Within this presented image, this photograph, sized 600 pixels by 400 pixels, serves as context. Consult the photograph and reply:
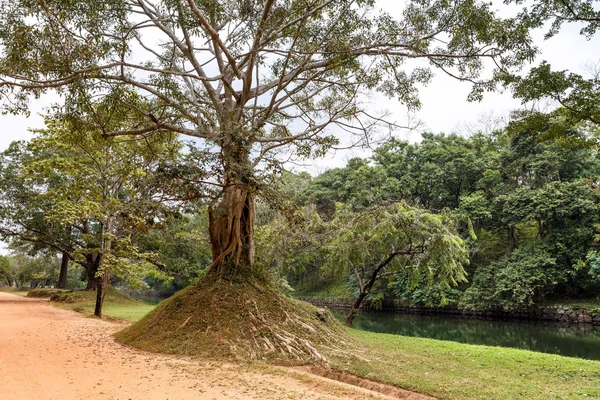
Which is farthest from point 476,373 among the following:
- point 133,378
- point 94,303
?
point 94,303

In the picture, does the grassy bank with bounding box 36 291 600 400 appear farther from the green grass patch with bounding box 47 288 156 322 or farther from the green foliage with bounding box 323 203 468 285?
the green grass patch with bounding box 47 288 156 322

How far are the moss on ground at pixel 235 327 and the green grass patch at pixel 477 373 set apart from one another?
869 millimetres

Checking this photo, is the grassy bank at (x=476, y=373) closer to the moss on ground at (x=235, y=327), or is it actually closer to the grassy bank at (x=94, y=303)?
the moss on ground at (x=235, y=327)

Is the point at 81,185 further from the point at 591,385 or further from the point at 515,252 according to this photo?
the point at 515,252

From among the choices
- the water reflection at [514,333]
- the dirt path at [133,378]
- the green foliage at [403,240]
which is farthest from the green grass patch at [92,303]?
the water reflection at [514,333]

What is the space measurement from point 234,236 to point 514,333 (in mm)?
13705

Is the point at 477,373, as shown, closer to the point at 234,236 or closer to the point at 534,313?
the point at 234,236

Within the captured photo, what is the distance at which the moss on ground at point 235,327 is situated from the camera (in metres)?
6.62

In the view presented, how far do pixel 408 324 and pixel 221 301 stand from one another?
1437 cm

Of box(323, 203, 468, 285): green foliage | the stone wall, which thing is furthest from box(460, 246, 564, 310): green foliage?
box(323, 203, 468, 285): green foliage

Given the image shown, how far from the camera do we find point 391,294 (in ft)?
89.5

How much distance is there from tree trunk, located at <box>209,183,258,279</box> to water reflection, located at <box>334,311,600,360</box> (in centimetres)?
935

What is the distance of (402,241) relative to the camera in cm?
1298

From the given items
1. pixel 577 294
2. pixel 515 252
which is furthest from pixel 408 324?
pixel 577 294
